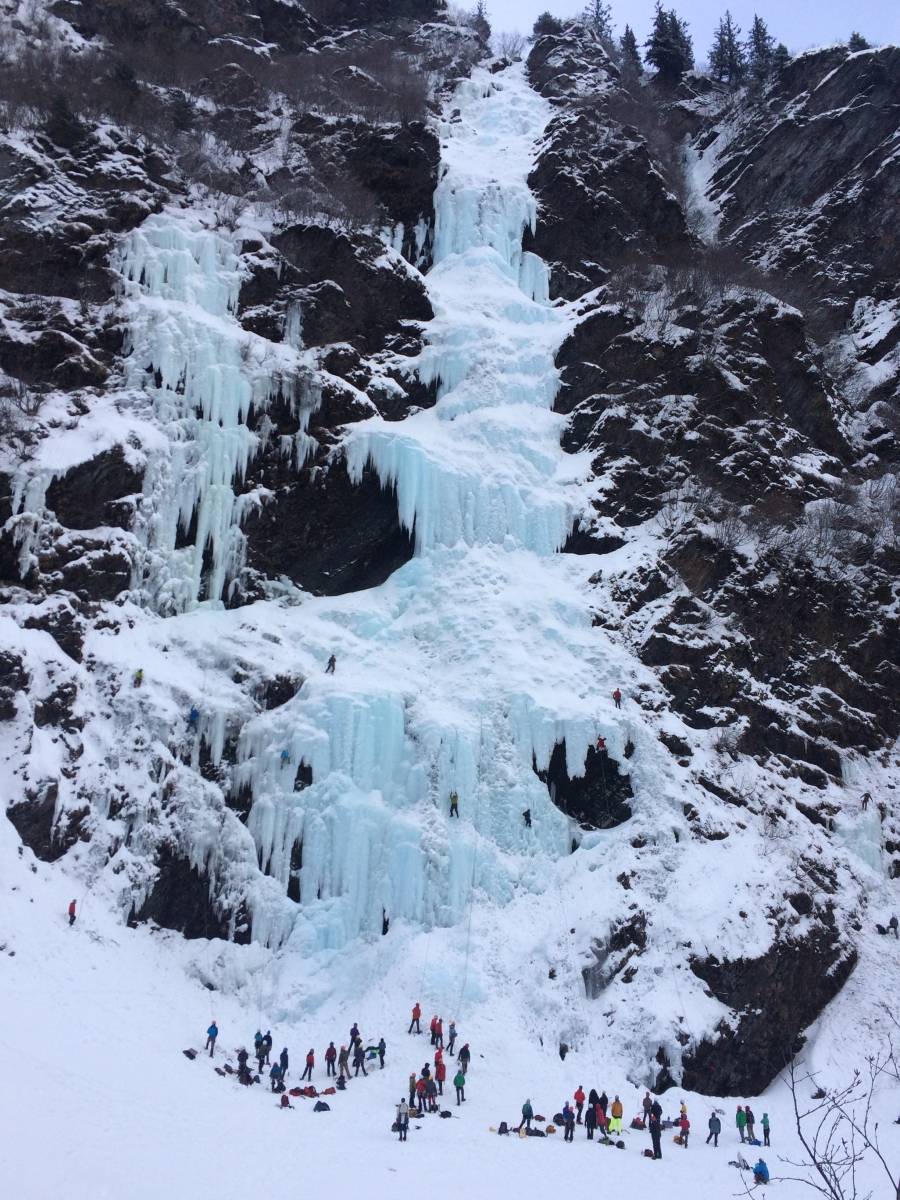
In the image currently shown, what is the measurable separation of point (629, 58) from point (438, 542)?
4605 cm

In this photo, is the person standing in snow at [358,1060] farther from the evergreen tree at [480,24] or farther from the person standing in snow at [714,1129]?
the evergreen tree at [480,24]

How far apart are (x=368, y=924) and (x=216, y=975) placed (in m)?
3.06

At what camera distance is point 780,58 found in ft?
156

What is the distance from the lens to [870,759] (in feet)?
73.5

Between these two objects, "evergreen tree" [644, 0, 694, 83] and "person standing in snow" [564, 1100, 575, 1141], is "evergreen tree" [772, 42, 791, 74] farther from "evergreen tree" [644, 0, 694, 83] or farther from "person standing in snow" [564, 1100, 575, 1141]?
"person standing in snow" [564, 1100, 575, 1141]

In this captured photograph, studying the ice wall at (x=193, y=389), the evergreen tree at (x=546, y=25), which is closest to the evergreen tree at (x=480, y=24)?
the evergreen tree at (x=546, y=25)

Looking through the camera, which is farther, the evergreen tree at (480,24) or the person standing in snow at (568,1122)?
the evergreen tree at (480,24)

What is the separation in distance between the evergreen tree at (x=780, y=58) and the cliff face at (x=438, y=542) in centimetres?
1331

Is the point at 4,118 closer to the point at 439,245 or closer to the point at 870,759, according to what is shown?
the point at 439,245

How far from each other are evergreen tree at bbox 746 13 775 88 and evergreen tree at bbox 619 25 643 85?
6.40m

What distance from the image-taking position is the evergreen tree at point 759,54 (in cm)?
4816

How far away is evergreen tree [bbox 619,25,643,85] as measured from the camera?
51534 mm

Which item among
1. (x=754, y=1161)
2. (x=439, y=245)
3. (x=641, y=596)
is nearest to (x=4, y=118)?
(x=439, y=245)

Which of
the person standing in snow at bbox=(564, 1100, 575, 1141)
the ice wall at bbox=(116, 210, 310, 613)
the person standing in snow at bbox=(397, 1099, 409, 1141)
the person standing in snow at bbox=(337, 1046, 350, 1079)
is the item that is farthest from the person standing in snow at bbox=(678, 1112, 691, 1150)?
the ice wall at bbox=(116, 210, 310, 613)
